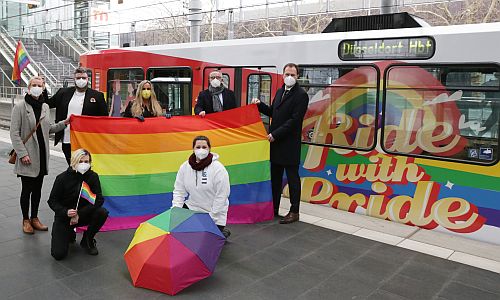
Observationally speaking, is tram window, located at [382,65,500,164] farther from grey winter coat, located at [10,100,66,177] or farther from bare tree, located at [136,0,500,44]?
bare tree, located at [136,0,500,44]

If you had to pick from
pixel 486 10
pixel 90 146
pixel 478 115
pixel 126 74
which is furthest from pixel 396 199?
pixel 486 10

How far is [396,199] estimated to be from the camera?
6000 millimetres

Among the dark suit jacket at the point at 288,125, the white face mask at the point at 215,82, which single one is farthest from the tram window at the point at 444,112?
the white face mask at the point at 215,82

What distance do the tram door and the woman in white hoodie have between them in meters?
2.70

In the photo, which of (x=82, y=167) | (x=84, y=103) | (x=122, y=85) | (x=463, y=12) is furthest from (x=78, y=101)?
(x=463, y=12)

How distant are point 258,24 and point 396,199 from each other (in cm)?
2827

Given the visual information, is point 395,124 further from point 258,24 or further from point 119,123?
point 258,24

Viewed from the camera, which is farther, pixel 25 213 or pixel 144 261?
pixel 25 213

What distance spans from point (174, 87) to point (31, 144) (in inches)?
170

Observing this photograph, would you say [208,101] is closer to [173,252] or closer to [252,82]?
[252,82]

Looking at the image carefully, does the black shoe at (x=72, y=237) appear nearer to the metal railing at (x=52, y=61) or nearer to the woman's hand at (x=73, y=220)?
the woman's hand at (x=73, y=220)

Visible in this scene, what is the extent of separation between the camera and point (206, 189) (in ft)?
15.9

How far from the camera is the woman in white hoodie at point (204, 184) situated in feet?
15.7

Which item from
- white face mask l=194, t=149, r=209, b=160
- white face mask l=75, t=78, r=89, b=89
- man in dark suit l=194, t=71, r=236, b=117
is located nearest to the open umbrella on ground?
white face mask l=194, t=149, r=209, b=160
